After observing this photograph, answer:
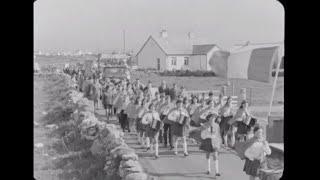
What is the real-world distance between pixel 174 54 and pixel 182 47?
338 millimetres

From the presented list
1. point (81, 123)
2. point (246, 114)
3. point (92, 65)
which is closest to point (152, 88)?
point (81, 123)

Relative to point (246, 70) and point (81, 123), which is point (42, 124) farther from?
point (246, 70)

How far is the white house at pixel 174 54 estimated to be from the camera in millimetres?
9508

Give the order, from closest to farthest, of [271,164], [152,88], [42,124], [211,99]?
[271,164]
[211,99]
[152,88]
[42,124]

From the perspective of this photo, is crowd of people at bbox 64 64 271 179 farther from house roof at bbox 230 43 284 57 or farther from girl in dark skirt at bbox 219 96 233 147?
house roof at bbox 230 43 284 57

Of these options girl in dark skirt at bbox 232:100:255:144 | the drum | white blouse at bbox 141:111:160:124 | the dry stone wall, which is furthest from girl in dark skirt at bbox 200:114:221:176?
white blouse at bbox 141:111:160:124

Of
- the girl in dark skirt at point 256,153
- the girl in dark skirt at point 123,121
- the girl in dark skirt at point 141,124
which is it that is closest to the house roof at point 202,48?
the girl in dark skirt at point 141,124

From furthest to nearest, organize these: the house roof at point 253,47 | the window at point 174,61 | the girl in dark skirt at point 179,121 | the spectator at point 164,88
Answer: the spectator at point 164,88 → the girl in dark skirt at point 179,121 → the window at point 174,61 → the house roof at point 253,47

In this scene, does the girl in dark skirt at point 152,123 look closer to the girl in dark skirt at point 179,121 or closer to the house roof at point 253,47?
the girl in dark skirt at point 179,121

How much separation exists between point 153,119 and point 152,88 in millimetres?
2196

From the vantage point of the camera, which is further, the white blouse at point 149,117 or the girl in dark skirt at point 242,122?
the white blouse at point 149,117

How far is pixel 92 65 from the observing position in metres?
16.3

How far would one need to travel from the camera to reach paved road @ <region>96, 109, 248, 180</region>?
8.56 m

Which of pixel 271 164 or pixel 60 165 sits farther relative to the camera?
pixel 60 165
